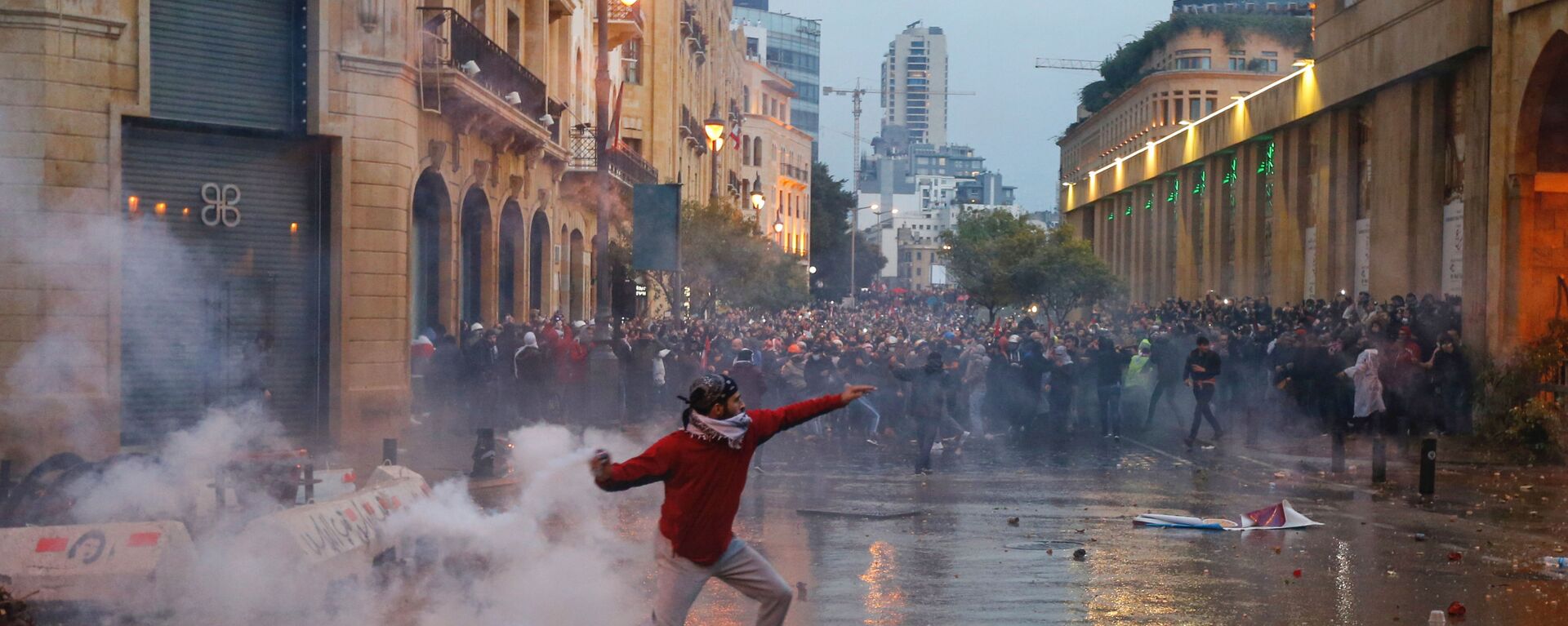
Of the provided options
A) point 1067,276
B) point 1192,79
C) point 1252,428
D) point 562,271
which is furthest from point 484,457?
point 1192,79

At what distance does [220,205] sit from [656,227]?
240 inches

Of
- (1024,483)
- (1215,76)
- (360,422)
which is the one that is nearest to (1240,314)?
(1024,483)

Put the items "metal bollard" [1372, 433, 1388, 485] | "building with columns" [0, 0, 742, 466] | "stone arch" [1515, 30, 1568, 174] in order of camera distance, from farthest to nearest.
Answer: "stone arch" [1515, 30, 1568, 174], "building with columns" [0, 0, 742, 466], "metal bollard" [1372, 433, 1388, 485]

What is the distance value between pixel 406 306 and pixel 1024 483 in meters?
8.91

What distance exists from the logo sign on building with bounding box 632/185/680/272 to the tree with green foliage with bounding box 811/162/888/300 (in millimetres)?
82523

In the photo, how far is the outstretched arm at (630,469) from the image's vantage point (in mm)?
6773

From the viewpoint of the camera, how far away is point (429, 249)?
2470 centimetres

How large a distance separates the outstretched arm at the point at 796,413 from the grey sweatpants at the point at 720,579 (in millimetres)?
555

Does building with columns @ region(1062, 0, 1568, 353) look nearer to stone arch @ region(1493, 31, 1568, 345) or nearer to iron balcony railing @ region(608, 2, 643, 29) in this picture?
stone arch @ region(1493, 31, 1568, 345)

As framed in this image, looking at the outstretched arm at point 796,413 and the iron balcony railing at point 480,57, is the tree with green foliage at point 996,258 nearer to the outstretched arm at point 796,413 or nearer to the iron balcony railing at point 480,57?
the iron balcony railing at point 480,57

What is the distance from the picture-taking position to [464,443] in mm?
19547

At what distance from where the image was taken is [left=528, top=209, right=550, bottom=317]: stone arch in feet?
106

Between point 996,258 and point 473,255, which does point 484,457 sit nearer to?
point 473,255

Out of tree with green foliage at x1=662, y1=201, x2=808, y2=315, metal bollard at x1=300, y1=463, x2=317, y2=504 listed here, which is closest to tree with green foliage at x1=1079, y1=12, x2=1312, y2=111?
tree with green foliage at x1=662, y1=201, x2=808, y2=315
